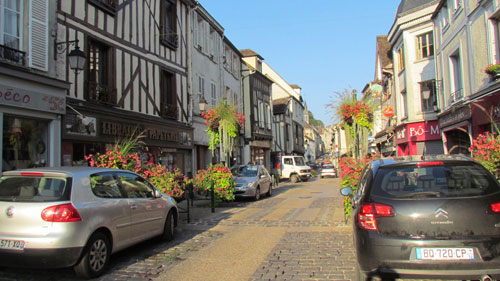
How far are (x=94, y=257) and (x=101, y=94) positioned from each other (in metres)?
8.28

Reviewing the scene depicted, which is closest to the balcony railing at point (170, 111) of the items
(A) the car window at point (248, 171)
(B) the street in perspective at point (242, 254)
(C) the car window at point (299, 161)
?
(A) the car window at point (248, 171)

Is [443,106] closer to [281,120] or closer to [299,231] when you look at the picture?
[299,231]

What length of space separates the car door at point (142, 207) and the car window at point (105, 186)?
177 millimetres

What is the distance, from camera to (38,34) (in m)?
9.68

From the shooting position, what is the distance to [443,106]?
17.6m

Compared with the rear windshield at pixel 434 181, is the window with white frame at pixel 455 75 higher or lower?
higher

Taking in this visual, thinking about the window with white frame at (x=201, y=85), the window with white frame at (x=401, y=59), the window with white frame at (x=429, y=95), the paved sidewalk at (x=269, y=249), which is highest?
the window with white frame at (x=401, y=59)

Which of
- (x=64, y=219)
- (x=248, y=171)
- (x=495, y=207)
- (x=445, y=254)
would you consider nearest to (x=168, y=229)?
(x=64, y=219)

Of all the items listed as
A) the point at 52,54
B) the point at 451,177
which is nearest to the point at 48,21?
the point at 52,54

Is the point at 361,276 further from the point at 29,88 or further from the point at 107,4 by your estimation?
the point at 107,4

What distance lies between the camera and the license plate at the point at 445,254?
3.48 m

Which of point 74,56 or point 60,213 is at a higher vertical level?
point 74,56

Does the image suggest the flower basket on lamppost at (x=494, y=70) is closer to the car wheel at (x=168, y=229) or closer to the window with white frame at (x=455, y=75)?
the window with white frame at (x=455, y=75)

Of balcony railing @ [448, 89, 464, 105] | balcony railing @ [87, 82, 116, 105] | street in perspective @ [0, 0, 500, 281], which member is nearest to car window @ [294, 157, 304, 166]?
street in perspective @ [0, 0, 500, 281]
